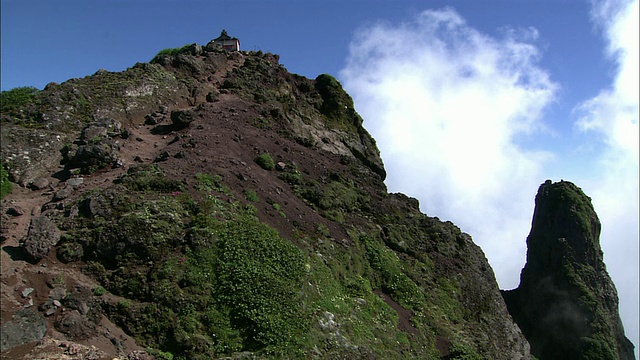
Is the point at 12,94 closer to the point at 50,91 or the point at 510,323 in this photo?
the point at 50,91

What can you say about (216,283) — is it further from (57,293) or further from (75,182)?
(75,182)

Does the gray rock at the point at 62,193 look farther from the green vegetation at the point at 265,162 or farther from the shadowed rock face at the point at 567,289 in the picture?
the shadowed rock face at the point at 567,289

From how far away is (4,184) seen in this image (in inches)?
868

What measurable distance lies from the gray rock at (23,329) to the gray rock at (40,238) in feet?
8.58

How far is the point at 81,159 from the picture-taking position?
81.4 ft

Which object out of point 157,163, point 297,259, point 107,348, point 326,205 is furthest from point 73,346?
point 326,205

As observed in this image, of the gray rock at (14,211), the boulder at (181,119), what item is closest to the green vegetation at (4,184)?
the gray rock at (14,211)

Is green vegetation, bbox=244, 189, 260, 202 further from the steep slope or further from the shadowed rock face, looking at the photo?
the shadowed rock face

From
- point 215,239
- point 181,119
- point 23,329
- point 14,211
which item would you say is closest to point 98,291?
point 23,329

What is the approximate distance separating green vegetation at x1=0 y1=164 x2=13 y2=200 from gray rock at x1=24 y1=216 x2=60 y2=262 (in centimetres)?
371

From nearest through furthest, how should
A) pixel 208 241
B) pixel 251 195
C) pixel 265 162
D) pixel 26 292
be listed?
pixel 26 292
pixel 208 241
pixel 251 195
pixel 265 162

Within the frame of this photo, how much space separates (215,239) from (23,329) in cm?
793

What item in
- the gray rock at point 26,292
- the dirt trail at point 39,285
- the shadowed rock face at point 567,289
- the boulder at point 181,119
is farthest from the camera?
the shadowed rock face at point 567,289

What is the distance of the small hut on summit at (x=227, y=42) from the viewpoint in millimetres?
53344
